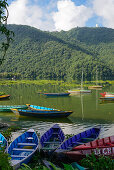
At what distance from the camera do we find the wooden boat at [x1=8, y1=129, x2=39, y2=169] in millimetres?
9502

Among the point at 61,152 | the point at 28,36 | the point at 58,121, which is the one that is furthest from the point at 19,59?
the point at 61,152

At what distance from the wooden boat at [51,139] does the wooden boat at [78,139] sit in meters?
0.70

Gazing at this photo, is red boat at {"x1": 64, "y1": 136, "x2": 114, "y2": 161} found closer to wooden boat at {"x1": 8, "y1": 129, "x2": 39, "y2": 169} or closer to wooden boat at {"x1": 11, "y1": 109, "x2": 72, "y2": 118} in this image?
wooden boat at {"x1": 8, "y1": 129, "x2": 39, "y2": 169}

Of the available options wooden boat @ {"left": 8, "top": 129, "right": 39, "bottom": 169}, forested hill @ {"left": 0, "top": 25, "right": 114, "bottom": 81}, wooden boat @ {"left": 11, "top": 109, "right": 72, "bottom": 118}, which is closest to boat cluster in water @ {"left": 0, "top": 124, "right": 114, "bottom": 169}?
wooden boat @ {"left": 8, "top": 129, "right": 39, "bottom": 169}

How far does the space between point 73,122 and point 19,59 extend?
15376cm

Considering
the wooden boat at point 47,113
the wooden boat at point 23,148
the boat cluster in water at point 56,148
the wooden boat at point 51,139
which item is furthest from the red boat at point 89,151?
the wooden boat at point 47,113

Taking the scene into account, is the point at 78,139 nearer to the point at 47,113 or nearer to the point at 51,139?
the point at 51,139

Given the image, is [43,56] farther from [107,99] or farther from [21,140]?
[21,140]

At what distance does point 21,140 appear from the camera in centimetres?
1219

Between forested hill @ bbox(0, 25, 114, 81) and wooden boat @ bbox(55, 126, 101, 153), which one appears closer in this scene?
wooden boat @ bbox(55, 126, 101, 153)

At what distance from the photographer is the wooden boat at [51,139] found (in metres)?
11.7

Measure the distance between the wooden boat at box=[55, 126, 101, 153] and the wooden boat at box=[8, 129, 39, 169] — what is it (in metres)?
1.48

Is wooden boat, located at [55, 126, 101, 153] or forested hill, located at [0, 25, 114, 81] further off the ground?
forested hill, located at [0, 25, 114, 81]

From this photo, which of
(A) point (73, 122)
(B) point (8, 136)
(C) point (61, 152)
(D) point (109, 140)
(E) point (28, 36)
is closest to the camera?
(C) point (61, 152)
